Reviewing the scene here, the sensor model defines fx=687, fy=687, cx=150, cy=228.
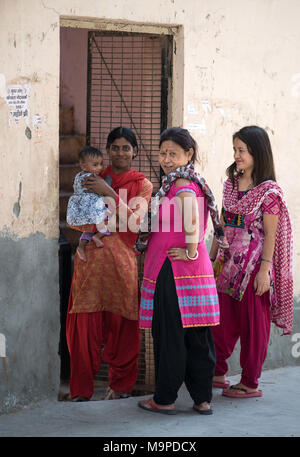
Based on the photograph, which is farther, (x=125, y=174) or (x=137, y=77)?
(x=137, y=77)

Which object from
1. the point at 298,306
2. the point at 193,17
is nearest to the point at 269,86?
the point at 193,17

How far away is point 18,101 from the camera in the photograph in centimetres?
414

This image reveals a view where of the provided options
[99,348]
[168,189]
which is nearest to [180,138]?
[168,189]

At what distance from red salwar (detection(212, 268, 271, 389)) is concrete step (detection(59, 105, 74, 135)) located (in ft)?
12.8

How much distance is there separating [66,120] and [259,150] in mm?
3914

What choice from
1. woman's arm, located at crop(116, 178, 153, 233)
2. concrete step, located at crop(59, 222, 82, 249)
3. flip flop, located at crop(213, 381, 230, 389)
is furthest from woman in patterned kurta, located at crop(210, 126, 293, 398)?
concrete step, located at crop(59, 222, 82, 249)

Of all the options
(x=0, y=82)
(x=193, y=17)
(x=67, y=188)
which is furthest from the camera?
(x=67, y=188)

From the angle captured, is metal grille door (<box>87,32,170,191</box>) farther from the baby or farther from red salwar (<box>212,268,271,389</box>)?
red salwar (<box>212,268,271,389</box>)

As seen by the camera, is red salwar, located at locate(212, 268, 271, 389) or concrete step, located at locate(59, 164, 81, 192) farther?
concrete step, located at locate(59, 164, 81, 192)

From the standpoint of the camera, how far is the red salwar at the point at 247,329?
431cm

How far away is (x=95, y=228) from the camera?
4.32m

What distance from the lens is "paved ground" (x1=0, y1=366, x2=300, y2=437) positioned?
12.3ft
